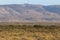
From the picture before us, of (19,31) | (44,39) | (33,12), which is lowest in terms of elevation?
(44,39)

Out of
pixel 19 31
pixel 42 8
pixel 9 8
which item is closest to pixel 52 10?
pixel 42 8

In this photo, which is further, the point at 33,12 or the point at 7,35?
the point at 33,12

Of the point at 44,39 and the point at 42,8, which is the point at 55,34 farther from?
the point at 42,8

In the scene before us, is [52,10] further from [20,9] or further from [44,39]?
[44,39]

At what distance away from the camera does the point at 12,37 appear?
1700 cm

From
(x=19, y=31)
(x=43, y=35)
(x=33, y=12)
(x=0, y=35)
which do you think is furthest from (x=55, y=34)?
(x=33, y=12)

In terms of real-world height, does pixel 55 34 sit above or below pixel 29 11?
below

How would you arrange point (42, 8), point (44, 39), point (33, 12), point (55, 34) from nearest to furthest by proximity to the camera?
point (44, 39) → point (55, 34) → point (33, 12) → point (42, 8)

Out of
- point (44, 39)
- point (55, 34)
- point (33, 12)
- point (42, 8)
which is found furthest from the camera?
point (42, 8)

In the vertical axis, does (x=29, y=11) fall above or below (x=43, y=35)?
above

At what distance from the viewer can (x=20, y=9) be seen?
5817 inches

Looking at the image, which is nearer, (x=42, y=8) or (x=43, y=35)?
(x=43, y=35)

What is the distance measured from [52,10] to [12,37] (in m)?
138

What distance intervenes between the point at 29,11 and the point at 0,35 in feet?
420
